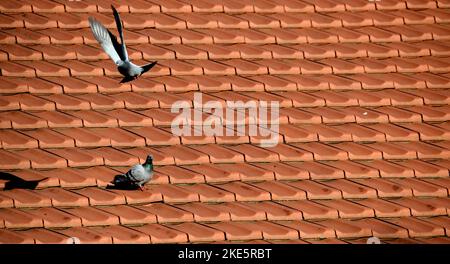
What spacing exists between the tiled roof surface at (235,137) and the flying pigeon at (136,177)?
0.08 meters

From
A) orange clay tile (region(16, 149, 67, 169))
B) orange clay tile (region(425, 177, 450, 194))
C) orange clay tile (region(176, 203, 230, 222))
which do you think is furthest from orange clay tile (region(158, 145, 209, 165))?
orange clay tile (region(425, 177, 450, 194))

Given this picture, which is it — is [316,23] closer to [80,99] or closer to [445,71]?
[445,71]

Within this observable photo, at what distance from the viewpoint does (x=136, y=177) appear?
5.64 metres

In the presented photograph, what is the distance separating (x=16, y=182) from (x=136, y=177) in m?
0.95

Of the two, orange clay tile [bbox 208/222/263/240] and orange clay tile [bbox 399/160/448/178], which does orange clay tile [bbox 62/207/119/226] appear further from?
orange clay tile [bbox 399/160/448/178]

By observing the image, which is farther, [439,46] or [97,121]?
[439,46]

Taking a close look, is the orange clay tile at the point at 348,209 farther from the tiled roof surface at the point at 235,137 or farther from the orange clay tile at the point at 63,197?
the orange clay tile at the point at 63,197

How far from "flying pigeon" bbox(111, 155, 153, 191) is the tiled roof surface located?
0.08 meters

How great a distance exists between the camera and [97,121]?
6141 mm

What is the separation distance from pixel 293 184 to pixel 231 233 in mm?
692

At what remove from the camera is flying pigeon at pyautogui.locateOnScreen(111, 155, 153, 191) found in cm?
562

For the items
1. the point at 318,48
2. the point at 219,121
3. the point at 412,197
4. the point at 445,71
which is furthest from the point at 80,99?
the point at 445,71

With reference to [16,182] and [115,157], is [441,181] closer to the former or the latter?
[115,157]

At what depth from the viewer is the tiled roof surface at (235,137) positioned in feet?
18.7
